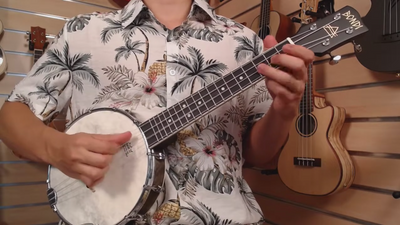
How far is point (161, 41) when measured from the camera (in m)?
0.88

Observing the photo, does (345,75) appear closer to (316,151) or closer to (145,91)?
(316,151)

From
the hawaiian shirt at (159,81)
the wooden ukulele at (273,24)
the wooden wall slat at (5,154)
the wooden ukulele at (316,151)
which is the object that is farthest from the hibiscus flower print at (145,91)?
the wooden wall slat at (5,154)

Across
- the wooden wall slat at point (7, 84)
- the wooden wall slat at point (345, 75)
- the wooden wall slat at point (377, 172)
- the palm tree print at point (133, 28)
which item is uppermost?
the palm tree print at point (133, 28)

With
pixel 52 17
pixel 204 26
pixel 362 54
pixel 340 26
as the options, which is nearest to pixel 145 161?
pixel 204 26

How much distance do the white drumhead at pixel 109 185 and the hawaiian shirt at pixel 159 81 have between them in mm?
59

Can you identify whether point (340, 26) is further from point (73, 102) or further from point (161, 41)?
point (73, 102)

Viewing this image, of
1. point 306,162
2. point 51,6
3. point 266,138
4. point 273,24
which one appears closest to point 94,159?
point 266,138

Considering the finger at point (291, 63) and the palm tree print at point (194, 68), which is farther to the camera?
the palm tree print at point (194, 68)

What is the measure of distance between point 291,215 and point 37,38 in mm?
1664

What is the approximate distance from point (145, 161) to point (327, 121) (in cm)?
68

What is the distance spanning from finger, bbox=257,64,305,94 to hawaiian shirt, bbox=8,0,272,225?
20 centimetres

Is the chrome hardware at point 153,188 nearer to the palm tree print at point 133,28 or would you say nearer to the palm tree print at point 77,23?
the palm tree print at point 133,28

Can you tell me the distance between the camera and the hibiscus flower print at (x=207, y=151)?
2.59ft

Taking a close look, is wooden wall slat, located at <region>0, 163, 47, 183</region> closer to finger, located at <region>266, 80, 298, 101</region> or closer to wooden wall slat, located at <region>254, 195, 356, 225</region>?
wooden wall slat, located at <region>254, 195, 356, 225</region>
